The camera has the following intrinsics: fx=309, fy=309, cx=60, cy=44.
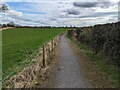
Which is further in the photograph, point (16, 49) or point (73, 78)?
point (16, 49)

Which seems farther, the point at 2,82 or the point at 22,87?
the point at 22,87

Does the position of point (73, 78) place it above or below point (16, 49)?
below

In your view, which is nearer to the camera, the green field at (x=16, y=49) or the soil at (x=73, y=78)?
the soil at (x=73, y=78)

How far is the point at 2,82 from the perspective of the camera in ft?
27.4

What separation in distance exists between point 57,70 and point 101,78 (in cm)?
358

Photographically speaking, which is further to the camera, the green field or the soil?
the green field

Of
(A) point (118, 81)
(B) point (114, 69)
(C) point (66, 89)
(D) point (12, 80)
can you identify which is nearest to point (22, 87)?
(D) point (12, 80)

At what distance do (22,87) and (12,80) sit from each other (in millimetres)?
1148

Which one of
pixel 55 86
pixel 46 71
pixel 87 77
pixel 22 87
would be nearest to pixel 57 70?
pixel 46 71

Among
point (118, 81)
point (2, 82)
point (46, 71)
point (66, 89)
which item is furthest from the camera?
point (46, 71)

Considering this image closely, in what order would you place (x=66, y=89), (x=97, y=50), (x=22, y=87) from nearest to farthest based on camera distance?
(x=22, y=87) → (x=66, y=89) → (x=97, y=50)

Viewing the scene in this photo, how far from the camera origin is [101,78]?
1483cm

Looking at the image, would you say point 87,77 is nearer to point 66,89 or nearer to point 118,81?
point 118,81

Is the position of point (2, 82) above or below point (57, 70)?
above
